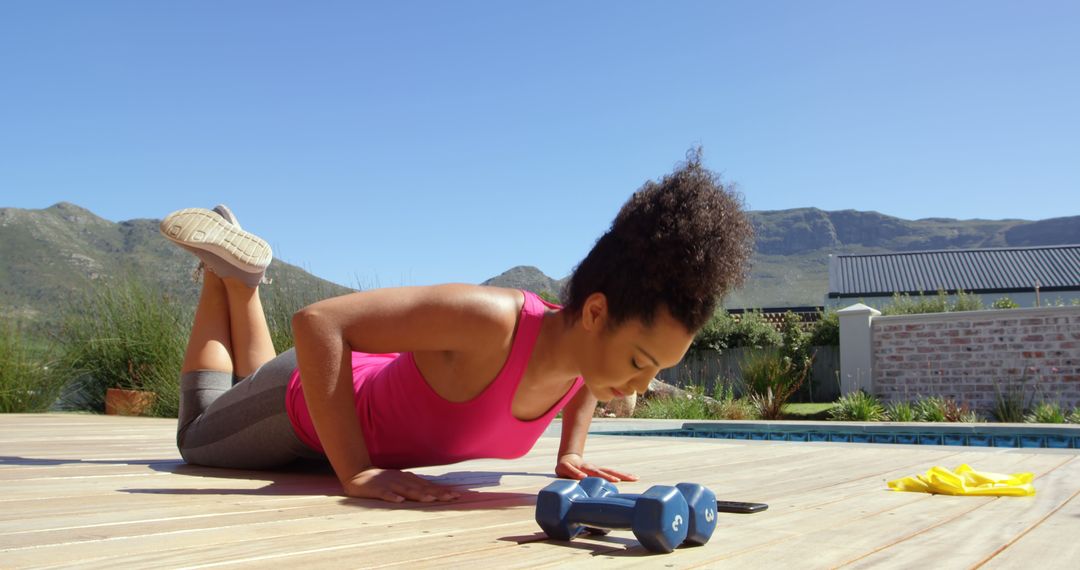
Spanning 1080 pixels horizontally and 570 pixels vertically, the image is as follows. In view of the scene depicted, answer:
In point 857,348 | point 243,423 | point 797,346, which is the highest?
point 797,346

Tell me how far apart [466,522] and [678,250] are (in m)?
0.76

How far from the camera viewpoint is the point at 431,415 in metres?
2.43

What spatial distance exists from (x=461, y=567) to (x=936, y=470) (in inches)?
75.2

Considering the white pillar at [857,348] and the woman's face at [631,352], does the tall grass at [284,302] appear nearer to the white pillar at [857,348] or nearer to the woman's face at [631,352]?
the woman's face at [631,352]

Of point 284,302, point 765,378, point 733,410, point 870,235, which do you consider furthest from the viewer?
point 870,235

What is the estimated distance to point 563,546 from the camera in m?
1.57

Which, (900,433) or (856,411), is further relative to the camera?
(856,411)

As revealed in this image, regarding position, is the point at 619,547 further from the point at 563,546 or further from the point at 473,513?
the point at 473,513

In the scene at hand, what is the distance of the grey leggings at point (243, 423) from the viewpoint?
9.25 feet

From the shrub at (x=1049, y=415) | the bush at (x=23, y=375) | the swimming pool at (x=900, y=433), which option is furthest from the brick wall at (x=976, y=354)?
the bush at (x=23, y=375)

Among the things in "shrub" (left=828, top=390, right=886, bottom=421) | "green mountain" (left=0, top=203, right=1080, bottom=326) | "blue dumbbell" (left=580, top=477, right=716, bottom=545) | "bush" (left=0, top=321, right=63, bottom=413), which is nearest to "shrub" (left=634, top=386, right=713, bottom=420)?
"shrub" (left=828, top=390, right=886, bottom=421)

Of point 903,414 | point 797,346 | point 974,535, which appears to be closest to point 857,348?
point 797,346

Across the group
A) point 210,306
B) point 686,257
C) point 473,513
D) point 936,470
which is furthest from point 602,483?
point 210,306

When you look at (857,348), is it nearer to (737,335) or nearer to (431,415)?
(737,335)
